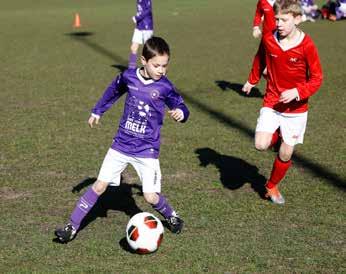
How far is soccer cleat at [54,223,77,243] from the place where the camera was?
185 inches

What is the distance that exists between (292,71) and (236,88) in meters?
4.94

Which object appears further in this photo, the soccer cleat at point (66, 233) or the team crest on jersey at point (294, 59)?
the team crest on jersey at point (294, 59)

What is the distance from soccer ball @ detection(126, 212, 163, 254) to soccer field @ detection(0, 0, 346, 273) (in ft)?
0.27

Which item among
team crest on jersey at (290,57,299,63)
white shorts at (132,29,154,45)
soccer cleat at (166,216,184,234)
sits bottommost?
white shorts at (132,29,154,45)

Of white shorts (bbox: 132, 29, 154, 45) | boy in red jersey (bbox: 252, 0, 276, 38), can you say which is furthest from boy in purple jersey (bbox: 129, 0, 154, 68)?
boy in red jersey (bbox: 252, 0, 276, 38)

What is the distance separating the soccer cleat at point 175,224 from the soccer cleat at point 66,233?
77 centimetres

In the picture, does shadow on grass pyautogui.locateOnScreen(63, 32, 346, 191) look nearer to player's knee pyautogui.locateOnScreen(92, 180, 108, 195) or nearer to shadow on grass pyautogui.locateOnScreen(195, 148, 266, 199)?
shadow on grass pyautogui.locateOnScreen(195, 148, 266, 199)

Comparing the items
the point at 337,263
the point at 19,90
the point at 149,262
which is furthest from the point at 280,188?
the point at 19,90

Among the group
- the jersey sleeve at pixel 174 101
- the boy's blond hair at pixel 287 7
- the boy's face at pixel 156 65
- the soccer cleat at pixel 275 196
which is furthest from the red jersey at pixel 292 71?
the boy's face at pixel 156 65

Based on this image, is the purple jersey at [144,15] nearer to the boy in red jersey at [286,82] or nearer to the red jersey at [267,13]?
the red jersey at [267,13]

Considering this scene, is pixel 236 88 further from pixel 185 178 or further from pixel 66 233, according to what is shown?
pixel 66 233

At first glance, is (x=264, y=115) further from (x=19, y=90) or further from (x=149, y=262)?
(x=19, y=90)

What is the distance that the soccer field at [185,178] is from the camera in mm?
4539

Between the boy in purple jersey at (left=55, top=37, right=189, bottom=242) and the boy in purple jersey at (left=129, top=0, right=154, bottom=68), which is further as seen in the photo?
the boy in purple jersey at (left=129, top=0, right=154, bottom=68)
